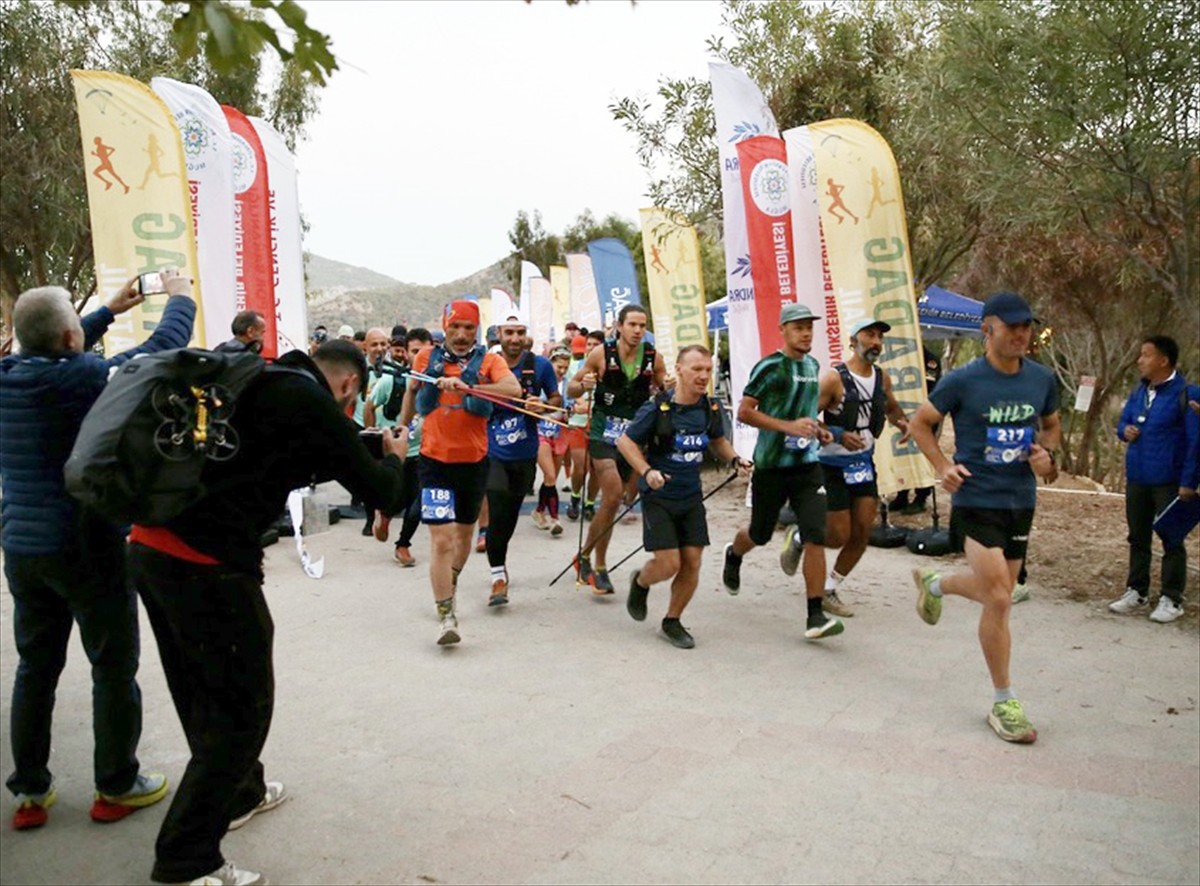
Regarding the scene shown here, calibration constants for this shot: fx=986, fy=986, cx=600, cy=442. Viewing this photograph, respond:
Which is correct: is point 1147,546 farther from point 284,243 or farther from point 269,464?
point 284,243

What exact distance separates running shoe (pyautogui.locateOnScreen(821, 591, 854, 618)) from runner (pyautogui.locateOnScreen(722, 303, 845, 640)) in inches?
24.8

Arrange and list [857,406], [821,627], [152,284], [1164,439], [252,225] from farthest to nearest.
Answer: [252,225] < [1164,439] < [857,406] < [821,627] < [152,284]

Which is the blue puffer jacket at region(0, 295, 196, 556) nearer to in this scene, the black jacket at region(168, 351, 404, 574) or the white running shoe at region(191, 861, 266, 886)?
the black jacket at region(168, 351, 404, 574)

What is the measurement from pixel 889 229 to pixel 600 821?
238 inches

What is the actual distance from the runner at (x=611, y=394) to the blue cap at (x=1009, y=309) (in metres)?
3.15

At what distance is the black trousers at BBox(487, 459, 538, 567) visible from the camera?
7.34 metres

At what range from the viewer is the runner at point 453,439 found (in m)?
6.33

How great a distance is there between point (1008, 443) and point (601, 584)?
350 centimetres

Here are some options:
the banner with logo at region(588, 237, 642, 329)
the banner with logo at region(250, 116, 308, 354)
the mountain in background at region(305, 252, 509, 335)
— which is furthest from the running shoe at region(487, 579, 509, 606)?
the mountain in background at region(305, 252, 509, 335)

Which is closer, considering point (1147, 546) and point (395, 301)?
point (1147, 546)

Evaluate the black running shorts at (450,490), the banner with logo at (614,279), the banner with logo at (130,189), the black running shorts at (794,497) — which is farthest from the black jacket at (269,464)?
the banner with logo at (614,279)

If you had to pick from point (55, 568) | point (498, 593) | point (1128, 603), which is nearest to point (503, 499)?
point (498, 593)

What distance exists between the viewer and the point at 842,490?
679 centimetres

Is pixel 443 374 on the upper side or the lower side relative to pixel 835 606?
upper
